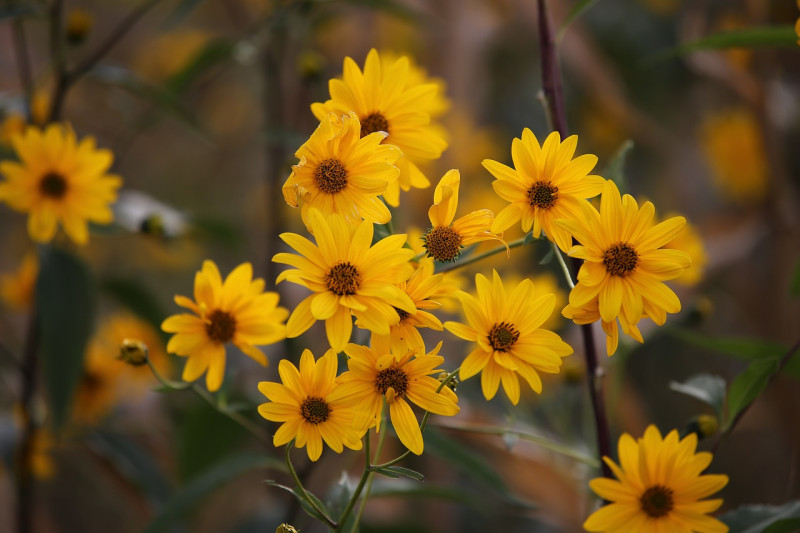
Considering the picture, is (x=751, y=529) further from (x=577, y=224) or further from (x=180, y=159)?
(x=180, y=159)

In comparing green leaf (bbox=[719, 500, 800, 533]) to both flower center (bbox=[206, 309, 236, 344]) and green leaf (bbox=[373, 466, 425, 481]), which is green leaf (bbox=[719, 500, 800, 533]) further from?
flower center (bbox=[206, 309, 236, 344])

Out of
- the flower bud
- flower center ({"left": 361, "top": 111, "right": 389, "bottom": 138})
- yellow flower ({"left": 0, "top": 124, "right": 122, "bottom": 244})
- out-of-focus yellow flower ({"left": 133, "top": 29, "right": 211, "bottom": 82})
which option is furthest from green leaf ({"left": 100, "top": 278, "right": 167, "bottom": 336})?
out-of-focus yellow flower ({"left": 133, "top": 29, "right": 211, "bottom": 82})

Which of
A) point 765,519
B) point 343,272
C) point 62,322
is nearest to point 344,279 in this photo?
point 343,272

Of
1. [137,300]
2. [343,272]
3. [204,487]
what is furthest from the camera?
[137,300]

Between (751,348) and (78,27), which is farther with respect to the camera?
(78,27)

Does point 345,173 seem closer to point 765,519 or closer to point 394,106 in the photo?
point 394,106

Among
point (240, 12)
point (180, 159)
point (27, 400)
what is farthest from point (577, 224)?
point (180, 159)

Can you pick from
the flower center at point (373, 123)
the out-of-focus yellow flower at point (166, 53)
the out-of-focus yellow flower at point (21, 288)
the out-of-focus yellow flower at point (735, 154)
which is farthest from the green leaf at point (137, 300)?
the out-of-focus yellow flower at point (735, 154)
